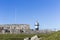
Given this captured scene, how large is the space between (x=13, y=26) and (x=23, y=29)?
5.40 meters

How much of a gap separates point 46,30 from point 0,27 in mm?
22655

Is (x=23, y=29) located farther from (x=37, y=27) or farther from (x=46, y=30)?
(x=46, y=30)

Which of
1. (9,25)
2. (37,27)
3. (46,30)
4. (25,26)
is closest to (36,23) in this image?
(37,27)

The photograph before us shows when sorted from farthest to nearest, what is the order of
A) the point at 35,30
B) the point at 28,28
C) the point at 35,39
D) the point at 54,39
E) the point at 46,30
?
the point at 28,28 → the point at 35,30 → the point at 46,30 → the point at 35,39 → the point at 54,39

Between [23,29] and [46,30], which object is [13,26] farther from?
[46,30]

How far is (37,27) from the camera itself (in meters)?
61.0

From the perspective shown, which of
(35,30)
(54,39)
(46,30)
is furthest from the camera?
(35,30)

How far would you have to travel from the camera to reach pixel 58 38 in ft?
50.2

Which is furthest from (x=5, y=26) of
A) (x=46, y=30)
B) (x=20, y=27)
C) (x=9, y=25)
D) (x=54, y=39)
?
(x=54, y=39)

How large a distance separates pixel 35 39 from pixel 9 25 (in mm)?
53397

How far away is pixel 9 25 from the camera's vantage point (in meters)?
73.0

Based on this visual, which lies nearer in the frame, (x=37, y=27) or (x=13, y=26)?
(x=37, y=27)

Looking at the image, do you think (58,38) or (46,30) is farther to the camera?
(46,30)

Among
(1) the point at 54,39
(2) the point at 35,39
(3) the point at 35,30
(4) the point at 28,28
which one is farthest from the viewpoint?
(4) the point at 28,28
